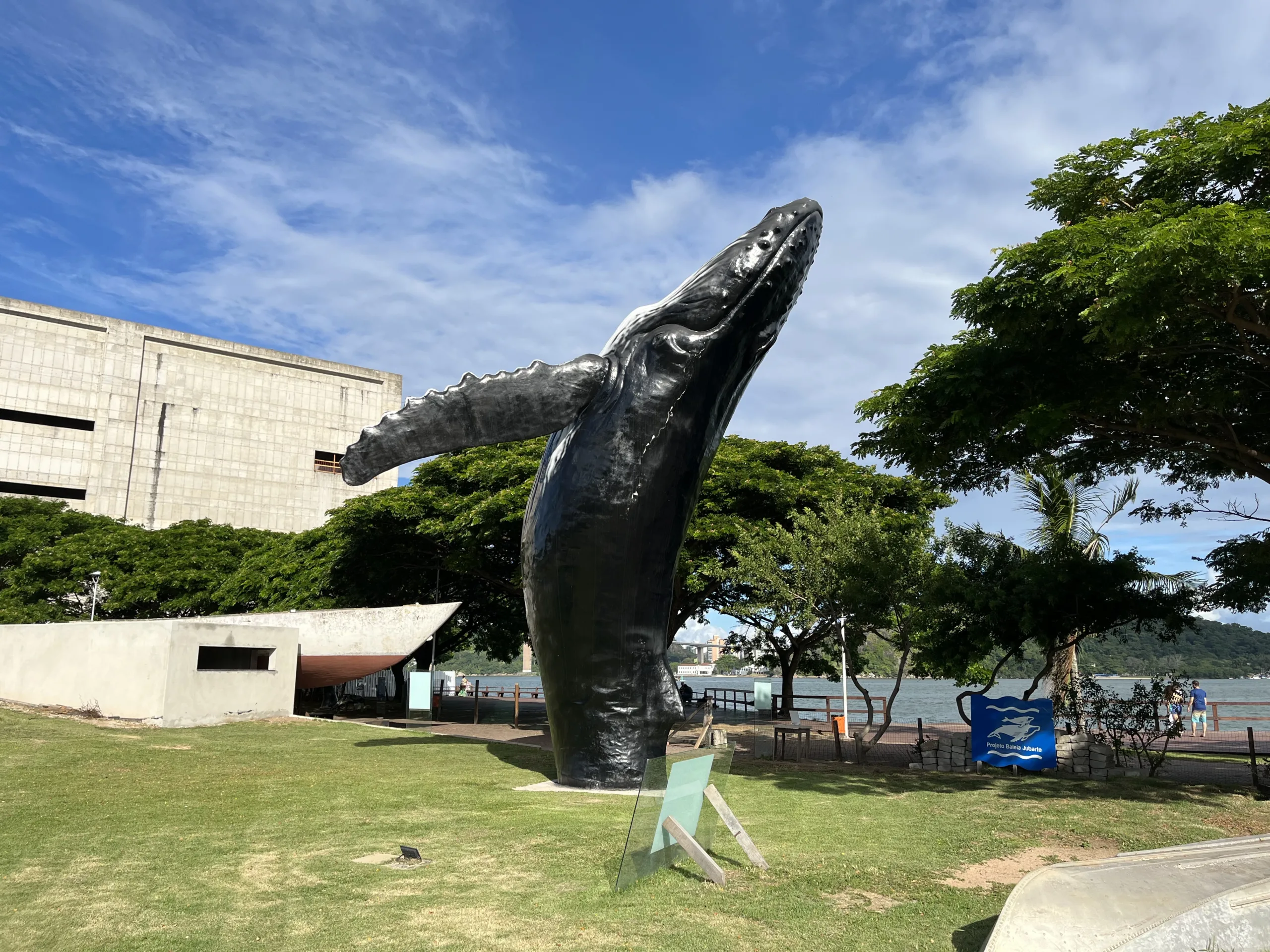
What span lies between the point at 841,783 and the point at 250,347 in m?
48.2

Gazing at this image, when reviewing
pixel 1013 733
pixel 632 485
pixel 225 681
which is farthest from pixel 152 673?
pixel 1013 733

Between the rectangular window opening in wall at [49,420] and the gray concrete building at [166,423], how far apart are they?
0.21ft

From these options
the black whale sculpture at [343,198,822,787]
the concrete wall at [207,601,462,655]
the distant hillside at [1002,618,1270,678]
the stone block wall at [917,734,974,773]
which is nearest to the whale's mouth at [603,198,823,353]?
the black whale sculpture at [343,198,822,787]

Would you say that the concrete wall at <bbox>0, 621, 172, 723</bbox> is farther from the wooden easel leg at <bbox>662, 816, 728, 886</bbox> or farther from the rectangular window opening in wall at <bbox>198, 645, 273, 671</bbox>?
the wooden easel leg at <bbox>662, 816, 728, 886</bbox>

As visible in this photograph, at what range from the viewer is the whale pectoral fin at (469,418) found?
800 centimetres

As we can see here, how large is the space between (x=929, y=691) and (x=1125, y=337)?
11263cm

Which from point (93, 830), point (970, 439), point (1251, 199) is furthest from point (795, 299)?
point (93, 830)

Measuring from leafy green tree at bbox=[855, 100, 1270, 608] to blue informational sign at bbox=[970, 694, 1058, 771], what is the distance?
3418 millimetres

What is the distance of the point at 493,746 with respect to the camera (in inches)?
582

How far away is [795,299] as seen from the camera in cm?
957

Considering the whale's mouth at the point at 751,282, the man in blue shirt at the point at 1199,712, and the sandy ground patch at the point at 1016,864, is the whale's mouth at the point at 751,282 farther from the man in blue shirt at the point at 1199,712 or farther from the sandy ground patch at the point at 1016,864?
the man in blue shirt at the point at 1199,712

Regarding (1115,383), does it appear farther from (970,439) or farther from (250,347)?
(250,347)

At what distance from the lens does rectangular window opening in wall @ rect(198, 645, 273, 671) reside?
18375 mm

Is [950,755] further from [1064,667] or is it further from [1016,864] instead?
[1016,864]
